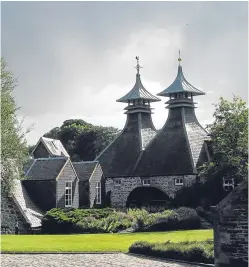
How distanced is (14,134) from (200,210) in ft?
65.4

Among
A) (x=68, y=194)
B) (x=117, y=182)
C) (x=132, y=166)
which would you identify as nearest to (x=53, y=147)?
(x=117, y=182)

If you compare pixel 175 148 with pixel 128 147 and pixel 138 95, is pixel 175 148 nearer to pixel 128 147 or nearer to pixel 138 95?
pixel 128 147

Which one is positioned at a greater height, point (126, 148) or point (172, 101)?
point (172, 101)

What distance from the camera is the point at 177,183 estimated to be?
50.9 m

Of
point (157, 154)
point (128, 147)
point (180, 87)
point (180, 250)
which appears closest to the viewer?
point (180, 250)

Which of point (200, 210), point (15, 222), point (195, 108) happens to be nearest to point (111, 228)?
point (15, 222)

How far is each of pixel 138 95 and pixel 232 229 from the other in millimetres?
47354

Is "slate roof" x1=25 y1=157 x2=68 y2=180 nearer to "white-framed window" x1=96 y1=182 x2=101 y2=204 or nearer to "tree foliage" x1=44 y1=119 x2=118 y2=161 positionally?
"white-framed window" x1=96 y1=182 x2=101 y2=204

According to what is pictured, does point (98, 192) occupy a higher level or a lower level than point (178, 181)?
lower

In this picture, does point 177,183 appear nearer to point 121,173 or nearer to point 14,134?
point 121,173

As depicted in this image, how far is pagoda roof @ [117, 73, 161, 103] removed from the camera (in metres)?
62.9

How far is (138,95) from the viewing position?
63.0 metres

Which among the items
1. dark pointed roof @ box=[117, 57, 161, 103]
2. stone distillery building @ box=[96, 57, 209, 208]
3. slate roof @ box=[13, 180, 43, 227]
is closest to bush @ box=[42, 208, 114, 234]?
slate roof @ box=[13, 180, 43, 227]

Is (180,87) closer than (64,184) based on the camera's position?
No
